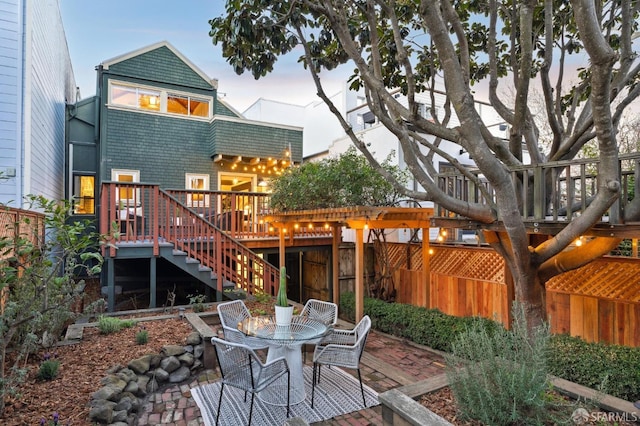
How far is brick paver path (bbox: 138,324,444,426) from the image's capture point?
348 centimetres

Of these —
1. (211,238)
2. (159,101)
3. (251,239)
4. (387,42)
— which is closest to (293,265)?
(251,239)

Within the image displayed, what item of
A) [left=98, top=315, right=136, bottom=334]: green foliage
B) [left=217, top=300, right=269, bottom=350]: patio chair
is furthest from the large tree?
[left=98, top=315, right=136, bottom=334]: green foliage

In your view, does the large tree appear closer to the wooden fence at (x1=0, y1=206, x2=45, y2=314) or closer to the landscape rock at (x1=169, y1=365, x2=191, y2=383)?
the wooden fence at (x1=0, y1=206, x2=45, y2=314)

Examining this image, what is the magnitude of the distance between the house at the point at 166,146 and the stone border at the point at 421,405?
5783 millimetres

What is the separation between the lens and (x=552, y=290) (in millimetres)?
5887

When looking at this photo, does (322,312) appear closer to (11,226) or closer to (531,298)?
(531,298)

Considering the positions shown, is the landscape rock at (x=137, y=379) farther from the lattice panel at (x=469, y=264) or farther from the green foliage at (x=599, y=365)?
the lattice panel at (x=469, y=264)

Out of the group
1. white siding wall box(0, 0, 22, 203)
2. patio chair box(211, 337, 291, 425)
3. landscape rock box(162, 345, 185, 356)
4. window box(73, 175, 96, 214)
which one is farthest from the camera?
window box(73, 175, 96, 214)

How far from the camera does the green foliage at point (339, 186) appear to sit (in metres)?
6.93

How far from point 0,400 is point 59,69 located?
1012 centimetres

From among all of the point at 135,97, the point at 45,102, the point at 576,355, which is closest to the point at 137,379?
the point at 576,355

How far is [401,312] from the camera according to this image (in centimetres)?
626

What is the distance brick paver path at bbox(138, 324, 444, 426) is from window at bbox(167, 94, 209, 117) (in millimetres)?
8839

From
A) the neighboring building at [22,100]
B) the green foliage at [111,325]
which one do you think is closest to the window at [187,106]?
the neighboring building at [22,100]
